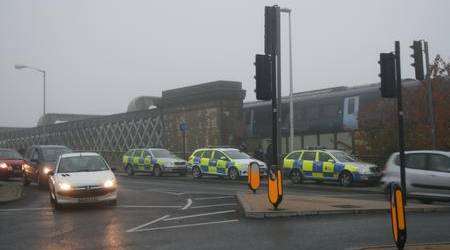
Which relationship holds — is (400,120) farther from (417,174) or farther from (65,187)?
(65,187)

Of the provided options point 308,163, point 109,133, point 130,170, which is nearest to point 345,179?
point 308,163

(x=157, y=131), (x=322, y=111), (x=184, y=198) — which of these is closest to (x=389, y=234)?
(x=184, y=198)

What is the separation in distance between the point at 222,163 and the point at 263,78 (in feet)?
49.6

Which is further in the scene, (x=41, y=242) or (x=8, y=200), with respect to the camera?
(x=8, y=200)

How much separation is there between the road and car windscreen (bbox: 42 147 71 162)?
734 centimetres

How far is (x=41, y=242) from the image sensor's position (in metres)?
9.83

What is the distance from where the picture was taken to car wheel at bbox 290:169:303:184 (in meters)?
25.0

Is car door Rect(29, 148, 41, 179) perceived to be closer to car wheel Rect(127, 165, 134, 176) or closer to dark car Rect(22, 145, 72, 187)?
dark car Rect(22, 145, 72, 187)

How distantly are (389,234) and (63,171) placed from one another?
919cm

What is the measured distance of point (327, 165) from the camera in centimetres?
2384

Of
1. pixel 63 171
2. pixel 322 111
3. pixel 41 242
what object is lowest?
pixel 41 242

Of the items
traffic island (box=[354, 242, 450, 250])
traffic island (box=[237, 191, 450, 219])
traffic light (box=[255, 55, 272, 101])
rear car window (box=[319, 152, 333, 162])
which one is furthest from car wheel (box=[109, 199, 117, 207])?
rear car window (box=[319, 152, 333, 162])

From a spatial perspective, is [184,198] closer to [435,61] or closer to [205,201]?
[205,201]

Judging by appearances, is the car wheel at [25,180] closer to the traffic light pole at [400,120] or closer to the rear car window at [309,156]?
the rear car window at [309,156]
